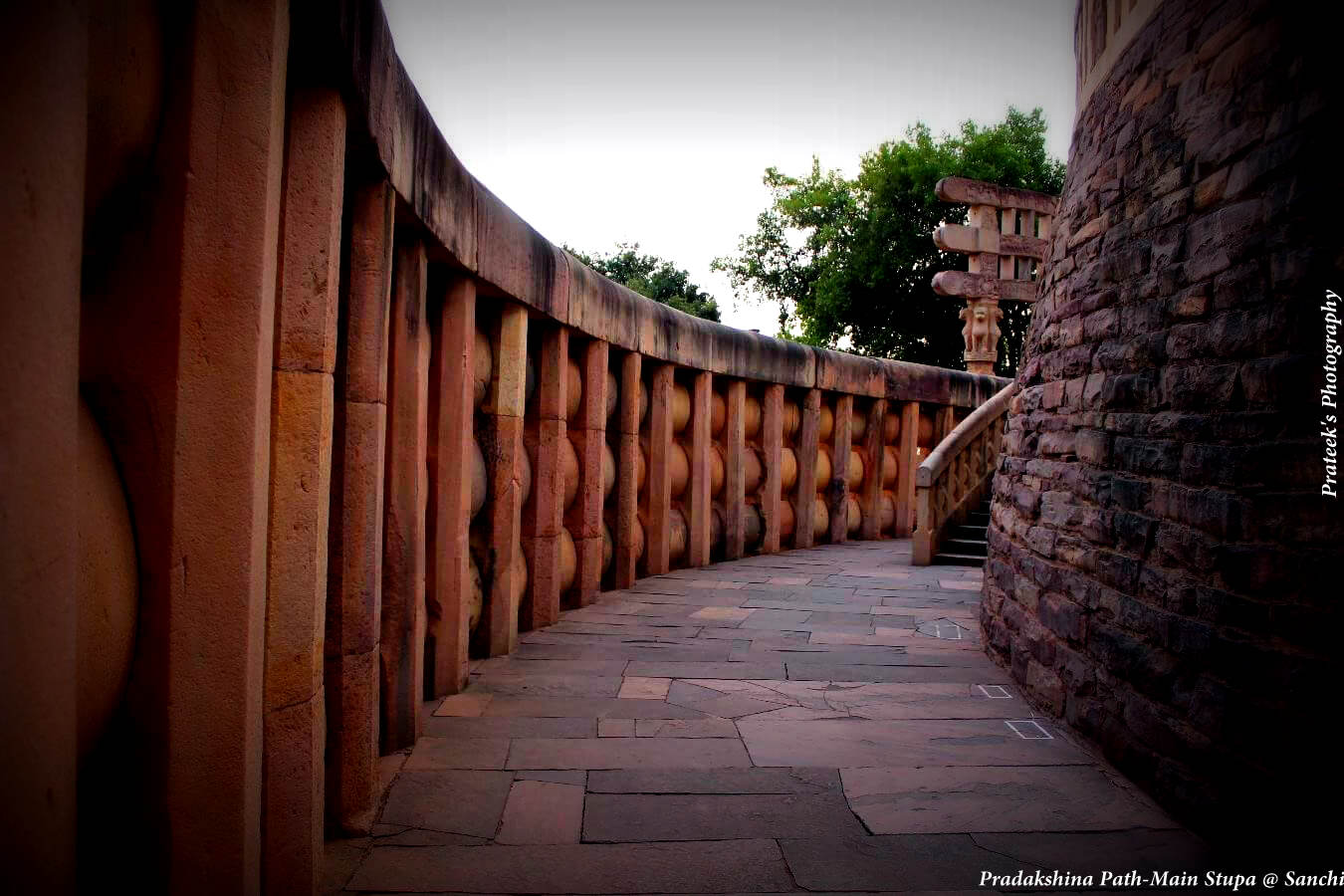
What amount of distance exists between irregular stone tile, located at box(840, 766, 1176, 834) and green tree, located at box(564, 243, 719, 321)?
27838mm

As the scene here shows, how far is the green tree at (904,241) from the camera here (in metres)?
25.4

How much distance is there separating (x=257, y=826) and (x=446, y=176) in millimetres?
2265

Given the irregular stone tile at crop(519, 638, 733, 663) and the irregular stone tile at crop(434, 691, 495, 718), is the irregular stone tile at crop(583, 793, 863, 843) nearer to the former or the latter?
the irregular stone tile at crop(434, 691, 495, 718)

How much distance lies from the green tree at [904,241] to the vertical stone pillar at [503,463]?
2157cm

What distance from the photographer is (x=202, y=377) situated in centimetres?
165

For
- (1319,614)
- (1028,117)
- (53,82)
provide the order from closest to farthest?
(53,82) < (1319,614) < (1028,117)

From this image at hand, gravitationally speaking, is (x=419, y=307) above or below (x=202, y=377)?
above

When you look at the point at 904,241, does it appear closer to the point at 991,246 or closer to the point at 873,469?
the point at 991,246

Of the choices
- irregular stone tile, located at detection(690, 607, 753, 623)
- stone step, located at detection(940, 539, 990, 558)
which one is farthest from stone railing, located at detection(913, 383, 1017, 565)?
irregular stone tile, located at detection(690, 607, 753, 623)


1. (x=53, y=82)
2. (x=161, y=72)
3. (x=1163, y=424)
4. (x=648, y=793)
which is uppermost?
(x=161, y=72)

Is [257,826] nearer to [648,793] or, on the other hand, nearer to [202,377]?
[202,377]

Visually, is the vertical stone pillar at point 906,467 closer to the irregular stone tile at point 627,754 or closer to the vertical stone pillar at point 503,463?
the vertical stone pillar at point 503,463

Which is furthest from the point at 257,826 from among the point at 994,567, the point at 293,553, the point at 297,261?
the point at 994,567

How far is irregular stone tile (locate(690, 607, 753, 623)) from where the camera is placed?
5.52 meters
